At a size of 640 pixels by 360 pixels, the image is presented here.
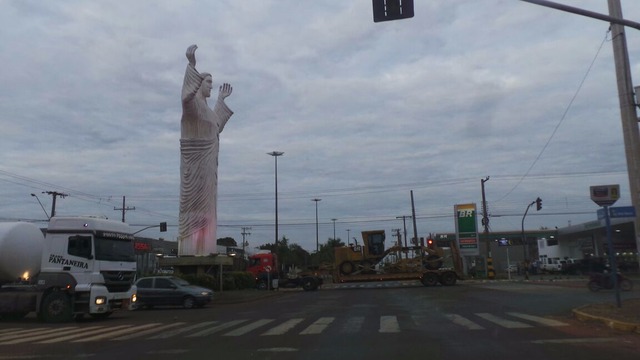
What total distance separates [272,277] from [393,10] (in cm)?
4080

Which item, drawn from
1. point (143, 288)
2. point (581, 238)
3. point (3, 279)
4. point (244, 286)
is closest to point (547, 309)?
point (143, 288)

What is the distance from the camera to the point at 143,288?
2814 centimetres

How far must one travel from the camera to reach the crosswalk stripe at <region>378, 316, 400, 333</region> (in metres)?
15.4

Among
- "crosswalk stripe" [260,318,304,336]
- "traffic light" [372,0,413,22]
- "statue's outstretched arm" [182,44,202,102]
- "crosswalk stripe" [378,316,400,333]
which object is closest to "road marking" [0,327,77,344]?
"crosswalk stripe" [260,318,304,336]

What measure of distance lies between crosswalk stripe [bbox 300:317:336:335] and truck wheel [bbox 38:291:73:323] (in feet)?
30.0

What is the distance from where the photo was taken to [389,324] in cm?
1702

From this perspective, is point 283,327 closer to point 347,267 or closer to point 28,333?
point 28,333

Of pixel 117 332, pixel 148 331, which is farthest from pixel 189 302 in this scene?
pixel 148 331

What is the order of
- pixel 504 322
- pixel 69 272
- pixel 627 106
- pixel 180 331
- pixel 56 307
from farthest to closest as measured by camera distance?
pixel 56 307 → pixel 69 272 → pixel 504 322 → pixel 180 331 → pixel 627 106

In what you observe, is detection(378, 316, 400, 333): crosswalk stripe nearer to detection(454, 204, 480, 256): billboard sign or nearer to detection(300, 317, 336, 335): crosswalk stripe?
detection(300, 317, 336, 335): crosswalk stripe

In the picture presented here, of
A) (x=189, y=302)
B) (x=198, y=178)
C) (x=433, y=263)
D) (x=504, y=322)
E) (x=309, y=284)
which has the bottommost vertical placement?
(x=504, y=322)

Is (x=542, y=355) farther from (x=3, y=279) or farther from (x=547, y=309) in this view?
(x=3, y=279)

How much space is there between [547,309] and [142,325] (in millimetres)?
13608

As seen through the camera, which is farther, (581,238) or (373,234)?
(581,238)
